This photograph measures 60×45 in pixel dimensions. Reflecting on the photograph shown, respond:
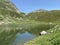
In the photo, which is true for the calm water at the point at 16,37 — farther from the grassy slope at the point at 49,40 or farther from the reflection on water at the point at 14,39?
the grassy slope at the point at 49,40

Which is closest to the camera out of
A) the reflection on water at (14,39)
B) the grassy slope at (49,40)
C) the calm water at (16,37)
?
the grassy slope at (49,40)

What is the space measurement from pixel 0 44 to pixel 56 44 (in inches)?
1089

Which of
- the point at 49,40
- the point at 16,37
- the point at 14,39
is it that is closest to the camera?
the point at 49,40

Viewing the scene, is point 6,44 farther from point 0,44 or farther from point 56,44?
point 56,44

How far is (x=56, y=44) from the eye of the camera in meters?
22.0

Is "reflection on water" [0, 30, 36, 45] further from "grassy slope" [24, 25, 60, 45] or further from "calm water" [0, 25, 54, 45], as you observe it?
"grassy slope" [24, 25, 60, 45]

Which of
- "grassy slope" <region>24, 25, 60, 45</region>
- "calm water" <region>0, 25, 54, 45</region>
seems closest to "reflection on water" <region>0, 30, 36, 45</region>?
"calm water" <region>0, 25, 54, 45</region>

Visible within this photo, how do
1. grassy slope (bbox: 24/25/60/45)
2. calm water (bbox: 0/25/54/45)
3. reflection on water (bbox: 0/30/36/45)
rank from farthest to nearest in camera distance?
calm water (bbox: 0/25/54/45), reflection on water (bbox: 0/30/36/45), grassy slope (bbox: 24/25/60/45)

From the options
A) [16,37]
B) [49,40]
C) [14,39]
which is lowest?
[16,37]

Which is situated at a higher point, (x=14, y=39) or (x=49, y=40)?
(x=49, y=40)

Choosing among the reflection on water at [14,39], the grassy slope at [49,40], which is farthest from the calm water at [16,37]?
the grassy slope at [49,40]

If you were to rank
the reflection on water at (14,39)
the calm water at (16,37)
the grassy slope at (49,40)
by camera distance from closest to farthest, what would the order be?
the grassy slope at (49,40) → the reflection on water at (14,39) → the calm water at (16,37)

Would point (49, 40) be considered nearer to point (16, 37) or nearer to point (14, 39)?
point (14, 39)

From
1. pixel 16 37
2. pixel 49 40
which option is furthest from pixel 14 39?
pixel 49 40
